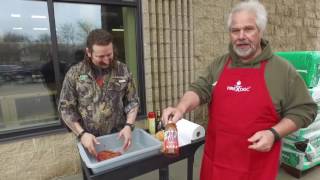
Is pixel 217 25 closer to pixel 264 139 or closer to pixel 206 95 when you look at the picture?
pixel 206 95

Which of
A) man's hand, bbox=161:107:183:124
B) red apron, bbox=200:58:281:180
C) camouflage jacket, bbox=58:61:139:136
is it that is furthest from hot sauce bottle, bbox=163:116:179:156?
camouflage jacket, bbox=58:61:139:136

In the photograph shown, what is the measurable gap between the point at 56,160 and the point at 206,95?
2058 mm

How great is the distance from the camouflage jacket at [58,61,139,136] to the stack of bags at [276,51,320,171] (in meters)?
1.74

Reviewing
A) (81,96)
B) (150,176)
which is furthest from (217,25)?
(81,96)

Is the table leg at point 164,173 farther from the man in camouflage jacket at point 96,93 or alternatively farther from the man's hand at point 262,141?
the man's hand at point 262,141

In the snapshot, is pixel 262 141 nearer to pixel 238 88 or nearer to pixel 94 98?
pixel 238 88

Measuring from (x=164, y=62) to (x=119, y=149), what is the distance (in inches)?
67.4

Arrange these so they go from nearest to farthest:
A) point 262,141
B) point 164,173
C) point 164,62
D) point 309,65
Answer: point 262,141, point 164,173, point 309,65, point 164,62

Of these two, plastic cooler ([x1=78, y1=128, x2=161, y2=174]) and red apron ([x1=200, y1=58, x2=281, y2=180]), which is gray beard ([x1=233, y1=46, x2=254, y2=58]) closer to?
red apron ([x1=200, y1=58, x2=281, y2=180])

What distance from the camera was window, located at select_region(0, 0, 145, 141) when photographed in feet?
8.42

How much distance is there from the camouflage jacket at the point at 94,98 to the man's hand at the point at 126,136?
0.12m

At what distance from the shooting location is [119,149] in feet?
5.93

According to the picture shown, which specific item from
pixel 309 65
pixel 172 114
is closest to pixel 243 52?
pixel 172 114

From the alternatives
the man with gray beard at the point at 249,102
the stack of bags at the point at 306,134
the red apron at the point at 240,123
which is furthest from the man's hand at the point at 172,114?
the stack of bags at the point at 306,134
